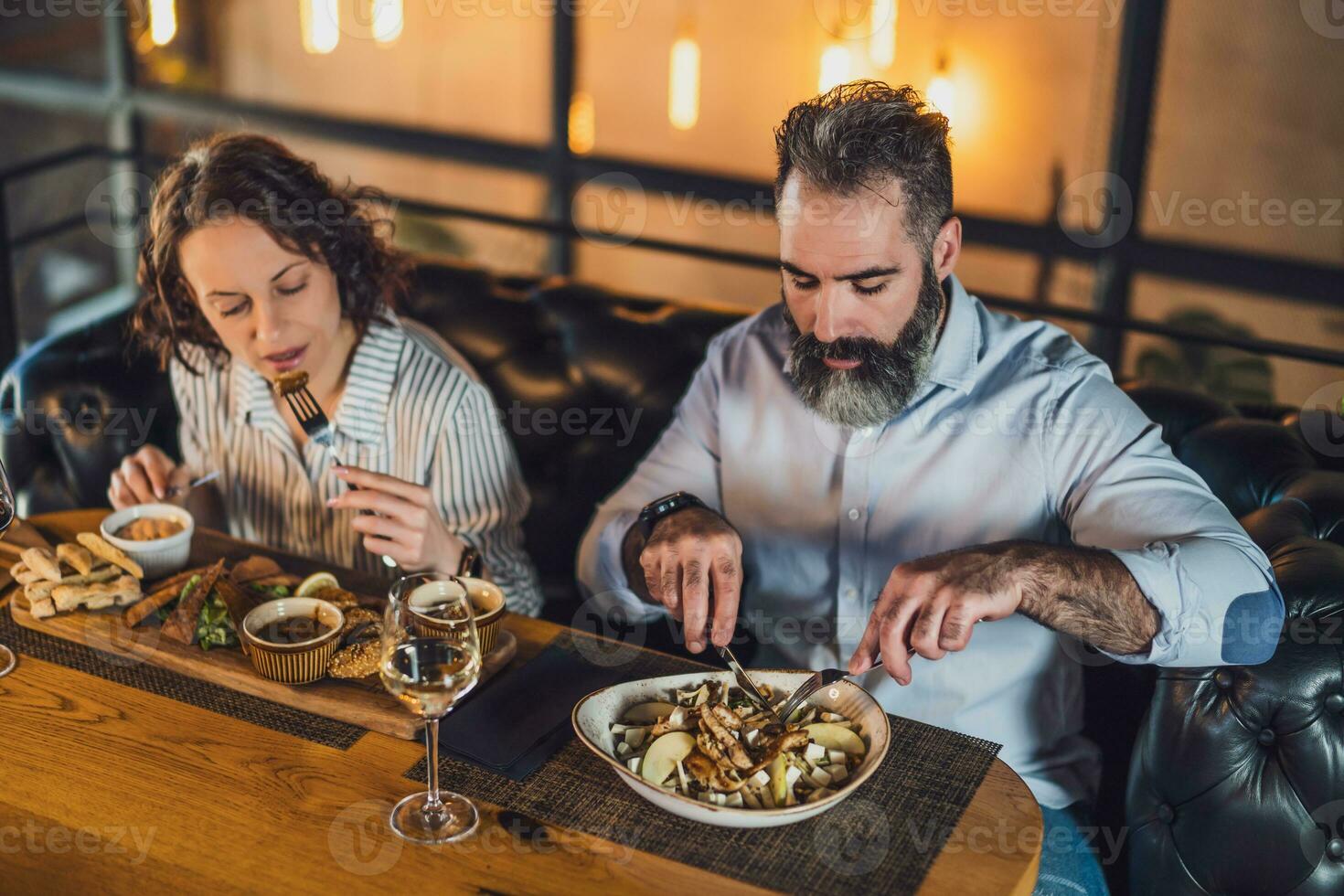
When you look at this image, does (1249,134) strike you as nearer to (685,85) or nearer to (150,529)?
(685,85)

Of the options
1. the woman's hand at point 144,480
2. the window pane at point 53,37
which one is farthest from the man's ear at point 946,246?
the window pane at point 53,37

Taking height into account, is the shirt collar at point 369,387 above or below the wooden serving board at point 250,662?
above

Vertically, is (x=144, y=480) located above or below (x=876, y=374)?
below

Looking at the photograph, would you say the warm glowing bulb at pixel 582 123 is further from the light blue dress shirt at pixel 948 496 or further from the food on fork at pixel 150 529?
the food on fork at pixel 150 529

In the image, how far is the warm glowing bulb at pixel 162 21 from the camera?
4.33 m

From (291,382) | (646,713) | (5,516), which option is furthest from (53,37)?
(646,713)

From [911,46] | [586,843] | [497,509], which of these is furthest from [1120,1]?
[586,843]

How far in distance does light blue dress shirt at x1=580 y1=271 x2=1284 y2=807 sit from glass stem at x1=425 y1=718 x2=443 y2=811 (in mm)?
583

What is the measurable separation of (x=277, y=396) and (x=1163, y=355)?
2375 mm

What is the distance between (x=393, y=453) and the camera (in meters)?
2.13

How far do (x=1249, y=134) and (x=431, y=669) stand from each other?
276cm

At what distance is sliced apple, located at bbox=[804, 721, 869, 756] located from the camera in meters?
1.36

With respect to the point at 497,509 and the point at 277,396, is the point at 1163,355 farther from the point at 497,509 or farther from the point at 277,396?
the point at 277,396

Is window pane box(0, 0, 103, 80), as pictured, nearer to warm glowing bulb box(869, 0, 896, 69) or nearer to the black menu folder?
warm glowing bulb box(869, 0, 896, 69)
